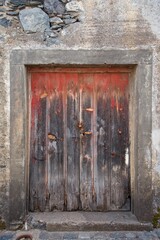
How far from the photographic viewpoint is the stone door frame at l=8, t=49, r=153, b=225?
3.26 meters

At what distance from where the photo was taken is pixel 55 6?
3.23 meters

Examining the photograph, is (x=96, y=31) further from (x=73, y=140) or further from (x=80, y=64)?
(x=73, y=140)

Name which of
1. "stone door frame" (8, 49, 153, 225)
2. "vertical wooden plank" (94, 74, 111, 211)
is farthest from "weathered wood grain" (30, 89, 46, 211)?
"vertical wooden plank" (94, 74, 111, 211)

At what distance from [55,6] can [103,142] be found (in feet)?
5.35

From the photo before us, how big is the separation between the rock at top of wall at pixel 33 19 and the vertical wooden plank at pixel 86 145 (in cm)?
73

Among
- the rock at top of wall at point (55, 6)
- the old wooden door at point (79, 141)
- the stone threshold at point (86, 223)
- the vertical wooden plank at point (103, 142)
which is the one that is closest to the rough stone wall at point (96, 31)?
the rock at top of wall at point (55, 6)

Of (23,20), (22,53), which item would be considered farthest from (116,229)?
(23,20)

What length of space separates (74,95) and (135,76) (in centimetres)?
74

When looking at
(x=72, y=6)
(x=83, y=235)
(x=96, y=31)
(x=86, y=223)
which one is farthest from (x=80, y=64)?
(x=83, y=235)

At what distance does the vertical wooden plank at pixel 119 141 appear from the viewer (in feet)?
11.6

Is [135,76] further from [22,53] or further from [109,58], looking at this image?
[22,53]

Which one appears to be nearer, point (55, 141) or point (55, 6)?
point (55, 6)

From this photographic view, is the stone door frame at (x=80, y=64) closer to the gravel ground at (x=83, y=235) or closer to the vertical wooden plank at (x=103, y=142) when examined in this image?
the gravel ground at (x=83, y=235)

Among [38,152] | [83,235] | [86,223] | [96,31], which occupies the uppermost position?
[96,31]
